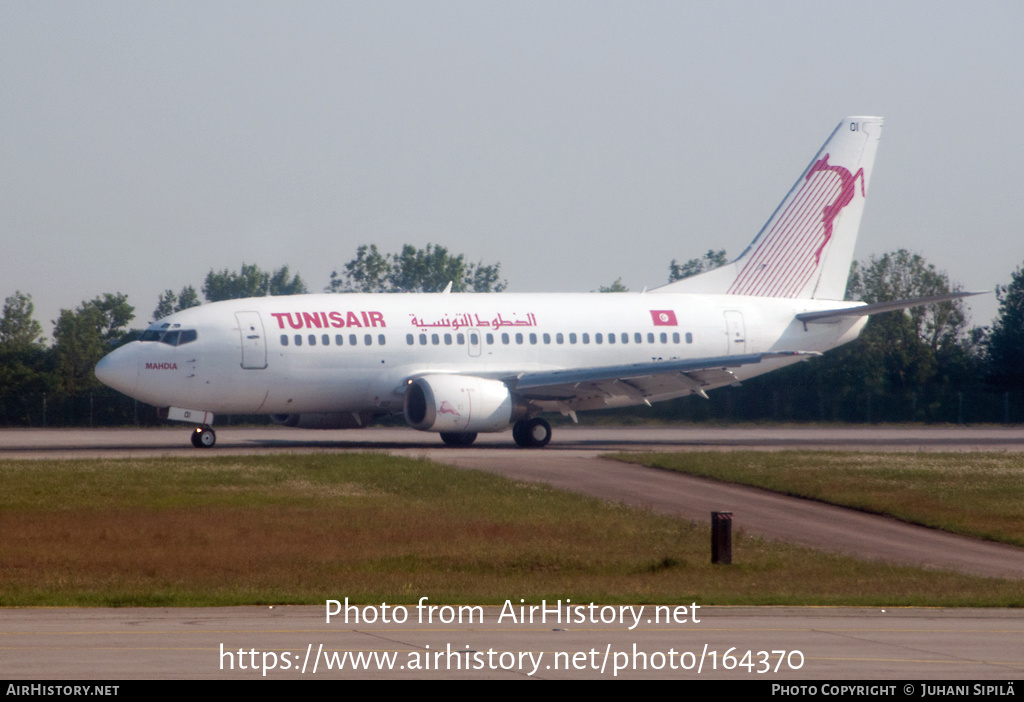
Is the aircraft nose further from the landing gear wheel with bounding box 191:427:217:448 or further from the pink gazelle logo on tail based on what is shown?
the pink gazelle logo on tail

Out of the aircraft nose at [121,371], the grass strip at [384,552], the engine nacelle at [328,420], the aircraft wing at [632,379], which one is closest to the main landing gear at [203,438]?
the engine nacelle at [328,420]

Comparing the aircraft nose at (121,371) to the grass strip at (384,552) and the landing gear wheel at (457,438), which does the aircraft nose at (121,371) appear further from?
the landing gear wheel at (457,438)

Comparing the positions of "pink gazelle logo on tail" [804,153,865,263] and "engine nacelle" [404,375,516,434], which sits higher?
"pink gazelle logo on tail" [804,153,865,263]

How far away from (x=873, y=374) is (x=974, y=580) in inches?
2013

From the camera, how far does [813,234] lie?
47469mm

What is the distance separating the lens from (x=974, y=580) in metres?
18.1

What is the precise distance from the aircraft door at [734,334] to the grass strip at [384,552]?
58.6ft

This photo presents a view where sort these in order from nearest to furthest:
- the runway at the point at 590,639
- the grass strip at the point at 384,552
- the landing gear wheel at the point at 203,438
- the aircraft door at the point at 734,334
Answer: the runway at the point at 590,639 < the grass strip at the point at 384,552 < the landing gear wheel at the point at 203,438 < the aircraft door at the point at 734,334

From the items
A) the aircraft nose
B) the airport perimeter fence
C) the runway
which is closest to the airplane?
the aircraft nose

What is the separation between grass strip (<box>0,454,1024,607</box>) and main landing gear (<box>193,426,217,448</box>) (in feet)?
34.3

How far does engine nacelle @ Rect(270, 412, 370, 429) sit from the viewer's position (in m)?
42.2

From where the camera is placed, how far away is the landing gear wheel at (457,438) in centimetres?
4247

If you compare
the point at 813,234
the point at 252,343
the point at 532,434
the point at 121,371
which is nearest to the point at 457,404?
the point at 532,434
